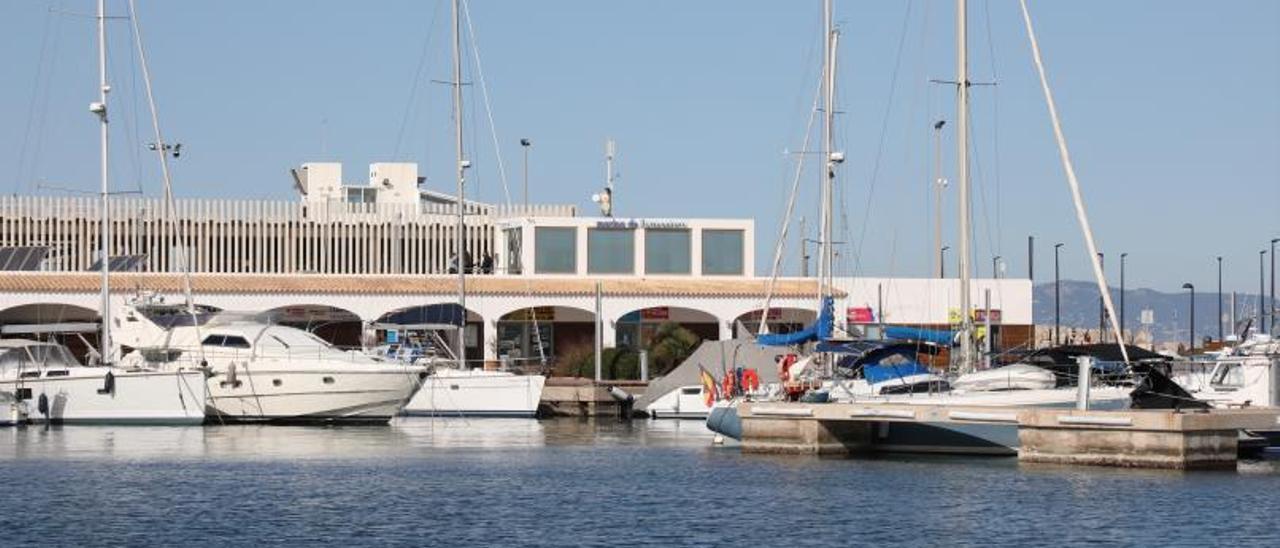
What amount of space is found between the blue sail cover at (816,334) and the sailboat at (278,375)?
9438 mm

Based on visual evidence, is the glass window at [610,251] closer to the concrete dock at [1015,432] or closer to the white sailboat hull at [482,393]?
the white sailboat hull at [482,393]

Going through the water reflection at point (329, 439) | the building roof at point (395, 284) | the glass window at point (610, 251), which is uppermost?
the glass window at point (610, 251)

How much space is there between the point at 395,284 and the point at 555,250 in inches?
338

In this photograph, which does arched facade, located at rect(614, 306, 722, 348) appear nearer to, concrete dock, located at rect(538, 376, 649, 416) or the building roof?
the building roof

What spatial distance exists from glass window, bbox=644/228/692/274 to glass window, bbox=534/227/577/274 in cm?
284

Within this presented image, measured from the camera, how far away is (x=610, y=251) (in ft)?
287

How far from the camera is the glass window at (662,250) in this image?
8788 centimetres

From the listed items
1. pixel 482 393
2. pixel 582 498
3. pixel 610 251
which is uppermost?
pixel 610 251

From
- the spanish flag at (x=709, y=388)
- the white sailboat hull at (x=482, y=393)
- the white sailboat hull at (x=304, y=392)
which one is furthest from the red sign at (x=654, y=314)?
the white sailboat hull at (x=304, y=392)

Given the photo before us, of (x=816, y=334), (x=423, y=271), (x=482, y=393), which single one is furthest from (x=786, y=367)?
(x=423, y=271)

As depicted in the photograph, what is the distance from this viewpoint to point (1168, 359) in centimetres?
4641

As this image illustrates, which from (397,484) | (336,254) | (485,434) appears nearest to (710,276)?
(336,254)

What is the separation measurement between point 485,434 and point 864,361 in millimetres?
10498

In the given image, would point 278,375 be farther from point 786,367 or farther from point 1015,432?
point 1015,432
